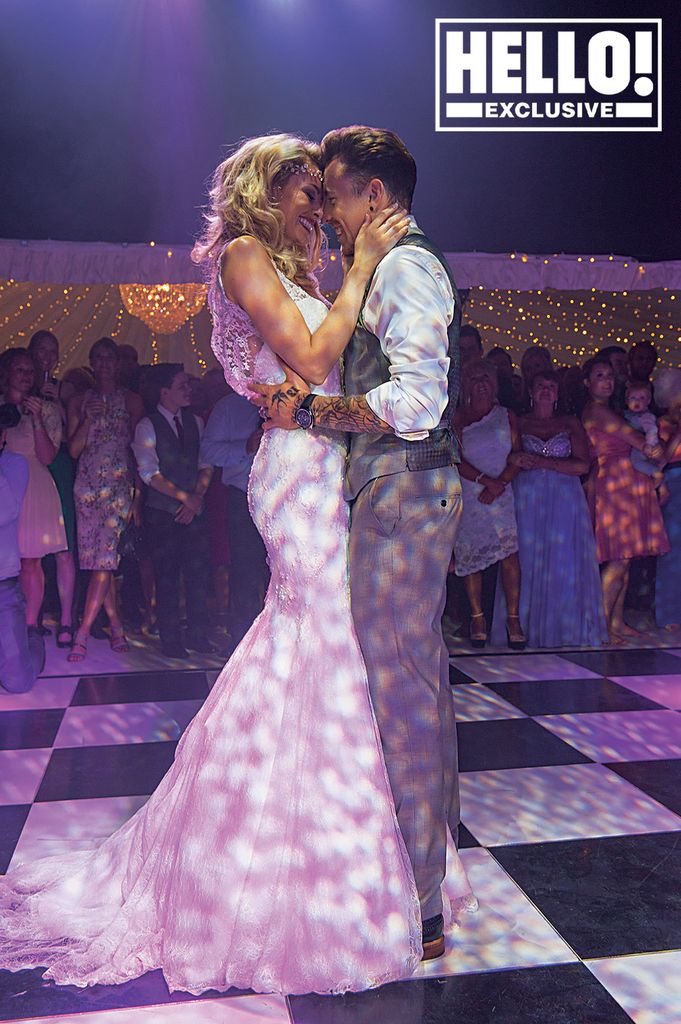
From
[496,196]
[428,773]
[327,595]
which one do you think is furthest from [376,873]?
[496,196]

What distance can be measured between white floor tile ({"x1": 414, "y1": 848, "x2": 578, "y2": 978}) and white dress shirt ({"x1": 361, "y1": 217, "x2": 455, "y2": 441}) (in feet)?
2.94

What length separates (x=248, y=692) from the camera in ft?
5.77

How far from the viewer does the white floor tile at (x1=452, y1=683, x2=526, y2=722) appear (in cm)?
331

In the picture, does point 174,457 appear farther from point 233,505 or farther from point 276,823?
point 276,823

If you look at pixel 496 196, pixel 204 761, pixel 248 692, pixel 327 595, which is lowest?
pixel 204 761

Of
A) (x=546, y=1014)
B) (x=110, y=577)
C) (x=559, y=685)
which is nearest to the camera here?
(x=546, y=1014)

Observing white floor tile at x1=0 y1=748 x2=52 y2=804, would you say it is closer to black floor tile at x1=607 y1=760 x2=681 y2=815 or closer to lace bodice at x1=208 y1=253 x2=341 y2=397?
lace bodice at x1=208 y1=253 x2=341 y2=397

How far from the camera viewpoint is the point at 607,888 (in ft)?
6.61

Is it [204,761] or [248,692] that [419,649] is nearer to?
[248,692]

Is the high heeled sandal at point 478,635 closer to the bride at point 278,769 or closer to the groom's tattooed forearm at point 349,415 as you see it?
the bride at point 278,769

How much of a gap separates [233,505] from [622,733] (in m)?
2.14

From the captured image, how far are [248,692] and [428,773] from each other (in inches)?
13.6

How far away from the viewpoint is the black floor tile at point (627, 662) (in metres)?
3.98

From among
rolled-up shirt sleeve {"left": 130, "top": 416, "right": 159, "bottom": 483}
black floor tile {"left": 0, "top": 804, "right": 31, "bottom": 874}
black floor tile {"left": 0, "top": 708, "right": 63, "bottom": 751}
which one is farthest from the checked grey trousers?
rolled-up shirt sleeve {"left": 130, "top": 416, "right": 159, "bottom": 483}
